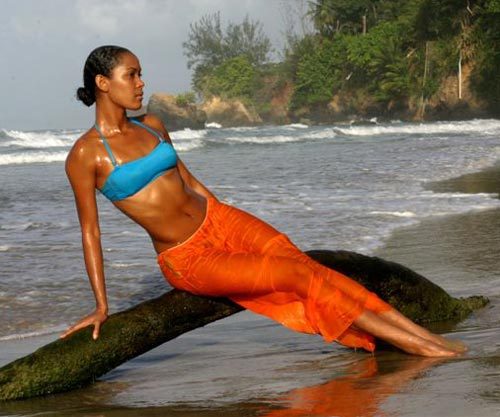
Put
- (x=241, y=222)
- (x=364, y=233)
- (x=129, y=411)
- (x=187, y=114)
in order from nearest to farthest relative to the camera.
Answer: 1. (x=129, y=411)
2. (x=241, y=222)
3. (x=364, y=233)
4. (x=187, y=114)

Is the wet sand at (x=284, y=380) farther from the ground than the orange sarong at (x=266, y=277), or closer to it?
closer to it

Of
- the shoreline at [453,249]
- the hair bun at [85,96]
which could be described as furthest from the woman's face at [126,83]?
the shoreline at [453,249]

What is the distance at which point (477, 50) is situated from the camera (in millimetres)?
52625

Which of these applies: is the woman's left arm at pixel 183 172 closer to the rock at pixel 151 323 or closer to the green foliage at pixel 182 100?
the rock at pixel 151 323

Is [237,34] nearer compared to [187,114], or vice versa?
[187,114]

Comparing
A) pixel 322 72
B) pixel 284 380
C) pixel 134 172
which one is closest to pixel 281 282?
pixel 284 380

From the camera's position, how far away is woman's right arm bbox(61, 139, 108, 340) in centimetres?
446

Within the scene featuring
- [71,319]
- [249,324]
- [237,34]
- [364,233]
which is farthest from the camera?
[237,34]

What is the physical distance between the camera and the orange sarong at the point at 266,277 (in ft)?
14.3

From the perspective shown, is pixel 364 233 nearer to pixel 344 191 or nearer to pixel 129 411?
pixel 344 191

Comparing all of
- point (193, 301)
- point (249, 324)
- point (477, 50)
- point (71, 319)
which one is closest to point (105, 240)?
point (71, 319)

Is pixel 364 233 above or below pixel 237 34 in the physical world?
below

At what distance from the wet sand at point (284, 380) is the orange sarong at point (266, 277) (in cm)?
21

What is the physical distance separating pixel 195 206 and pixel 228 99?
77168 mm
